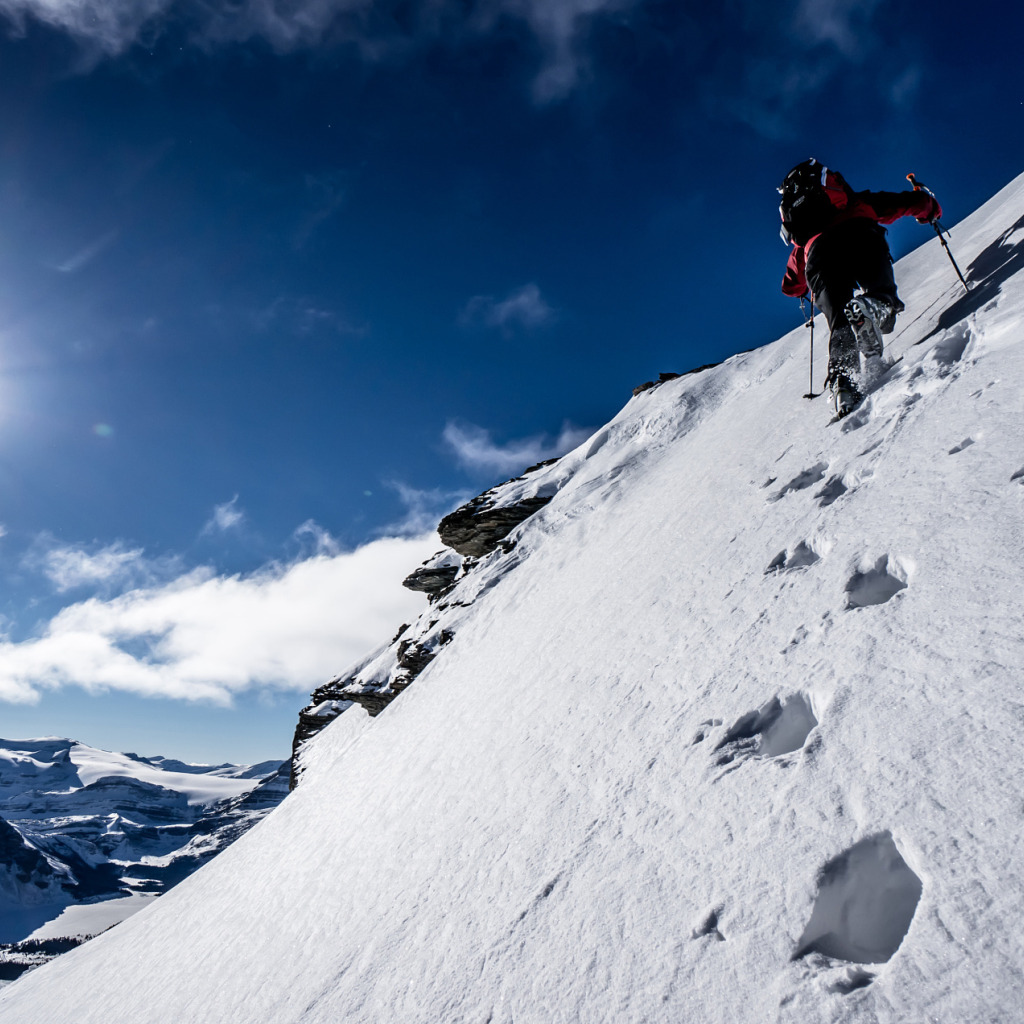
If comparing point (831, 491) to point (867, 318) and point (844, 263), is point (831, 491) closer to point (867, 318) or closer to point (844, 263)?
point (867, 318)

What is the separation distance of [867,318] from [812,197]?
1253 millimetres

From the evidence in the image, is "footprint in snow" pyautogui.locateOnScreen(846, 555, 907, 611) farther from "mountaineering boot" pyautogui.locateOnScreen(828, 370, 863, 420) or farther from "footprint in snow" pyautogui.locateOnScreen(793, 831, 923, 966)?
"mountaineering boot" pyautogui.locateOnScreen(828, 370, 863, 420)

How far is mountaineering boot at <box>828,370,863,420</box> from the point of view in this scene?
4840 millimetres

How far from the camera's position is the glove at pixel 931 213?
5.74 m

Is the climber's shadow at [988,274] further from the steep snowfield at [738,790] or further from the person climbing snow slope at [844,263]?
the person climbing snow slope at [844,263]

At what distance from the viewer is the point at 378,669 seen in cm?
1647

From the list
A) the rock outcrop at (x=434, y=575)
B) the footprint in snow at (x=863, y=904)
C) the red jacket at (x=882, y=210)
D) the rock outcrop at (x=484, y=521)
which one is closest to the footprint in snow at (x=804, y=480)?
the red jacket at (x=882, y=210)

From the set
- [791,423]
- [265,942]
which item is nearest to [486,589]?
[791,423]

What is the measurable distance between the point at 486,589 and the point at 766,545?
773 centimetres

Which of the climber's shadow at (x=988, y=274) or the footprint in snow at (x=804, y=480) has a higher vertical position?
the climber's shadow at (x=988, y=274)

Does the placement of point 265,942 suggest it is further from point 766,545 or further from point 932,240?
point 932,240

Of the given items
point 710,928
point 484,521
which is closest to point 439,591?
point 484,521

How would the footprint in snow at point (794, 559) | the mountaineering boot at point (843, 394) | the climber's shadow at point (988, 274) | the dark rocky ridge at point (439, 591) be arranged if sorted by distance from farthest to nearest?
the dark rocky ridge at point (439, 591), the mountaineering boot at point (843, 394), the climber's shadow at point (988, 274), the footprint in snow at point (794, 559)

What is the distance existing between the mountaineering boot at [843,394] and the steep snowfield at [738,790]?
21 centimetres
